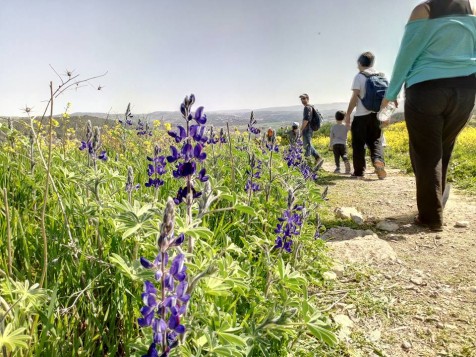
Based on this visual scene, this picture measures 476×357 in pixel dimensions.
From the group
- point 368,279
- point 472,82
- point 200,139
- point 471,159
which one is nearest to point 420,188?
point 472,82

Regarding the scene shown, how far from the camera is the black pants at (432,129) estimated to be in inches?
138

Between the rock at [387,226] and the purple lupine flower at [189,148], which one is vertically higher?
the purple lupine flower at [189,148]

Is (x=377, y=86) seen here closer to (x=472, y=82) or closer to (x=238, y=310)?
(x=472, y=82)

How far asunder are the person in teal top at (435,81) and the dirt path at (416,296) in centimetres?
44

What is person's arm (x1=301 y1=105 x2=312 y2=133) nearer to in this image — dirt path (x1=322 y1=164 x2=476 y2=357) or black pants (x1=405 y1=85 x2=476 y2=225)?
dirt path (x1=322 y1=164 x2=476 y2=357)

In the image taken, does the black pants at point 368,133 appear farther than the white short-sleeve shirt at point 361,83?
Yes

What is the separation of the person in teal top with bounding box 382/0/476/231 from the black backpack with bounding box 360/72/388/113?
7.85 ft

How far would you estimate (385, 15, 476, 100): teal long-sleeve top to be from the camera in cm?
339

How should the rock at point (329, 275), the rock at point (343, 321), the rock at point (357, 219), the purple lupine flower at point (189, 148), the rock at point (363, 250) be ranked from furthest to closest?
the rock at point (357, 219), the rock at point (363, 250), the rock at point (329, 275), the rock at point (343, 321), the purple lupine flower at point (189, 148)

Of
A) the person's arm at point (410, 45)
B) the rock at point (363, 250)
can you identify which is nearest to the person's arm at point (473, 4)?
the person's arm at point (410, 45)

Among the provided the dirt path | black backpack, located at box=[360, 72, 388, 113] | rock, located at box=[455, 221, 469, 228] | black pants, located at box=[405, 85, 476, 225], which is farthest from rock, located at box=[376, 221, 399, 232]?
black backpack, located at box=[360, 72, 388, 113]

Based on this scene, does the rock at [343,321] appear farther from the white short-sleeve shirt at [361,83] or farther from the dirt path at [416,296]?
the white short-sleeve shirt at [361,83]

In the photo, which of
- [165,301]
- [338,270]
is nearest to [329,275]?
[338,270]

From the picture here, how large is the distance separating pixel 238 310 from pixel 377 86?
5381 millimetres
